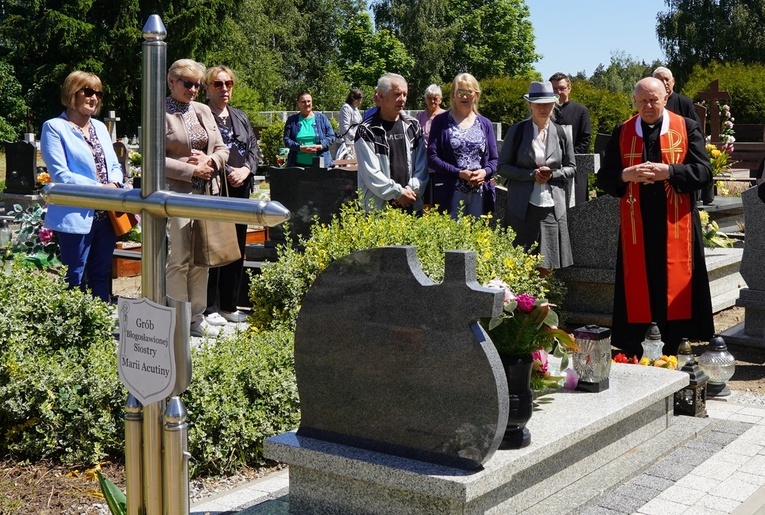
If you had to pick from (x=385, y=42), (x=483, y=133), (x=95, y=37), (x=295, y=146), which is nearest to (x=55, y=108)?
(x=95, y=37)

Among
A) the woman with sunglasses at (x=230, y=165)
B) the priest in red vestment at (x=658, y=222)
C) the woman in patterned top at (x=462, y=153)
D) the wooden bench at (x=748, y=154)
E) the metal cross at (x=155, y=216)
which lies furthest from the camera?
the wooden bench at (x=748, y=154)

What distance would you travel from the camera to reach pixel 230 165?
776 cm

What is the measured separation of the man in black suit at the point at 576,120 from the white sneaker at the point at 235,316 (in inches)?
140

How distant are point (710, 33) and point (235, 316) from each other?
52119 mm

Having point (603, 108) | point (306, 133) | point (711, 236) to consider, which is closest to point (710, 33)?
point (603, 108)

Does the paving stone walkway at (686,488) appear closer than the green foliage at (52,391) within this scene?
Yes

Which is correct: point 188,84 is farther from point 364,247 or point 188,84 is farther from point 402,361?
point 402,361

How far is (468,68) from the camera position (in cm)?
7738

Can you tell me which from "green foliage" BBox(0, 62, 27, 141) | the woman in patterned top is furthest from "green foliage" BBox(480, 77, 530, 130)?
the woman in patterned top

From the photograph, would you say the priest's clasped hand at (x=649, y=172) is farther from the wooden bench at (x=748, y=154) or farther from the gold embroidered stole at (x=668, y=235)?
the wooden bench at (x=748, y=154)

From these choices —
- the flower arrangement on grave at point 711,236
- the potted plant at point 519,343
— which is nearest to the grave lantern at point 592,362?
the potted plant at point 519,343

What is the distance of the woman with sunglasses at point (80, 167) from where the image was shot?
6.79m

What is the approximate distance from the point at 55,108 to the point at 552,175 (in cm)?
3890

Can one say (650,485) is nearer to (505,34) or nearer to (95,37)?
(95,37)
